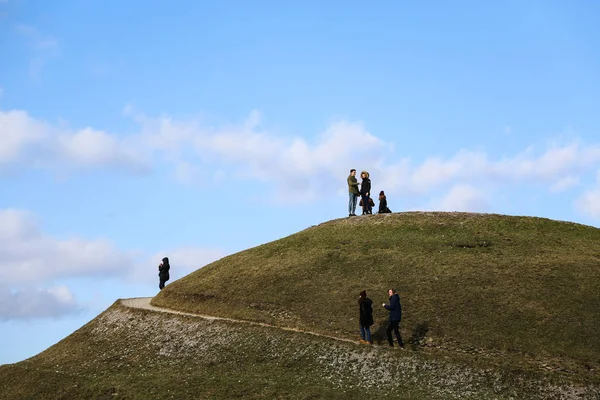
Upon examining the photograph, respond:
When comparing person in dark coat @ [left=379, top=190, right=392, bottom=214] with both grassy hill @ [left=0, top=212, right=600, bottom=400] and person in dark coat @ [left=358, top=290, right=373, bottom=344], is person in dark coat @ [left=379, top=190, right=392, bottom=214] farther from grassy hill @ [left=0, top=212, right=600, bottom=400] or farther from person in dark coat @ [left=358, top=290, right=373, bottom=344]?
person in dark coat @ [left=358, top=290, right=373, bottom=344]

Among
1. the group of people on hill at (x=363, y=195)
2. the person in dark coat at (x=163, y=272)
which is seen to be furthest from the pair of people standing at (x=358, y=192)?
the person in dark coat at (x=163, y=272)

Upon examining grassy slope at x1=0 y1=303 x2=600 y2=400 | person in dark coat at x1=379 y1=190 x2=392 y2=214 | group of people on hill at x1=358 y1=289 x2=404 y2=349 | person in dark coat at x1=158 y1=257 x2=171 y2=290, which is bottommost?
grassy slope at x1=0 y1=303 x2=600 y2=400

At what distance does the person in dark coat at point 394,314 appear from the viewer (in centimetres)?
3888

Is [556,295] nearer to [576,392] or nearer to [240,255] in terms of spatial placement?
[576,392]

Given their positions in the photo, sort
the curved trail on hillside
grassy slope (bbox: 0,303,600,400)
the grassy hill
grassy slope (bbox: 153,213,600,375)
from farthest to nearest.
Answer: the curved trail on hillside < grassy slope (bbox: 153,213,600,375) < the grassy hill < grassy slope (bbox: 0,303,600,400)

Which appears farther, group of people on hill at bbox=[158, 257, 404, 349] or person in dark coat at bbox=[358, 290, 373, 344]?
person in dark coat at bbox=[358, 290, 373, 344]

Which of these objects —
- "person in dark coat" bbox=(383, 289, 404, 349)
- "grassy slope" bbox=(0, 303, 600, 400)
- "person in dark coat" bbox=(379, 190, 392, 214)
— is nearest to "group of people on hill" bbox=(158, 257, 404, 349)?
"person in dark coat" bbox=(383, 289, 404, 349)

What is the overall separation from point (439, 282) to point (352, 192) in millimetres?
14454

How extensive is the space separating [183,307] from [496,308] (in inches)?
837

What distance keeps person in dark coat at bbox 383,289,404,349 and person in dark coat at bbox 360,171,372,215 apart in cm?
1943

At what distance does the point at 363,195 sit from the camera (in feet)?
194

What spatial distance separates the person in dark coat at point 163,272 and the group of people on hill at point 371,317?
84.2ft

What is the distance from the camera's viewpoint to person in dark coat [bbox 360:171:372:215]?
5750 cm

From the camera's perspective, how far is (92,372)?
42562mm
